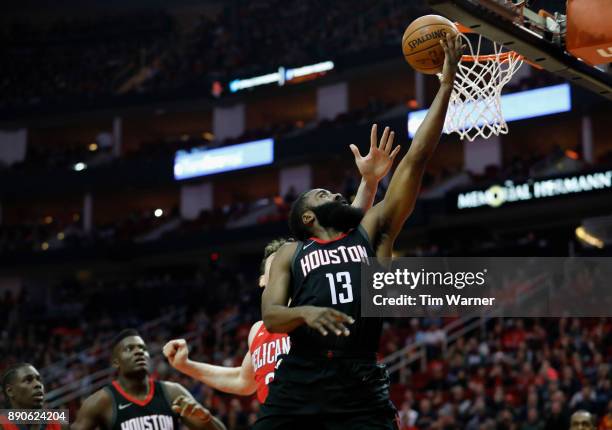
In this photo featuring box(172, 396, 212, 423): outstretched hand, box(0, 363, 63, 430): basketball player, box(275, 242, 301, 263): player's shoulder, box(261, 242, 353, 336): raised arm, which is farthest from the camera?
box(0, 363, 63, 430): basketball player

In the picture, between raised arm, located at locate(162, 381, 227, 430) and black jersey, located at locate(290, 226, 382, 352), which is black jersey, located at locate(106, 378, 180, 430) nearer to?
raised arm, located at locate(162, 381, 227, 430)

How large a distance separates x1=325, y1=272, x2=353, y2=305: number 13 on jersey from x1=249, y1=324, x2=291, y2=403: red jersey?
4.03ft

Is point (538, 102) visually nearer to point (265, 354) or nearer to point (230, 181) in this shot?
point (230, 181)

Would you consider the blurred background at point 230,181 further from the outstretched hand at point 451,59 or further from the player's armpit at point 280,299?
the player's armpit at point 280,299

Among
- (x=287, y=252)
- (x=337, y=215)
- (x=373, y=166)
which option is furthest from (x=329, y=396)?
(x=373, y=166)

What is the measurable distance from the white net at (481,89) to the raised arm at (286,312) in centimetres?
263

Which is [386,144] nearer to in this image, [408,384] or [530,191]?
[408,384]

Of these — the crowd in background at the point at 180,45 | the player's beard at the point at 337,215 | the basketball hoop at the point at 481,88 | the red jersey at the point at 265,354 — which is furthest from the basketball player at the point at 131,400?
the crowd in background at the point at 180,45

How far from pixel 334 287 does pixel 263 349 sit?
4.78ft

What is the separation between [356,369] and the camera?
3986mm

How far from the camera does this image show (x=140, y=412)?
20.0ft

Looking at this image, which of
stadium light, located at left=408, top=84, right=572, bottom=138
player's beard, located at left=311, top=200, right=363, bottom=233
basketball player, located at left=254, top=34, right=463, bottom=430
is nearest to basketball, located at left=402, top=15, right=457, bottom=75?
basketball player, located at left=254, top=34, right=463, bottom=430

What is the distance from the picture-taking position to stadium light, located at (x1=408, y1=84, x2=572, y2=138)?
75.1 ft

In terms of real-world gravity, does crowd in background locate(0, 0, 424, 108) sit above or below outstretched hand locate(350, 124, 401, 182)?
above
